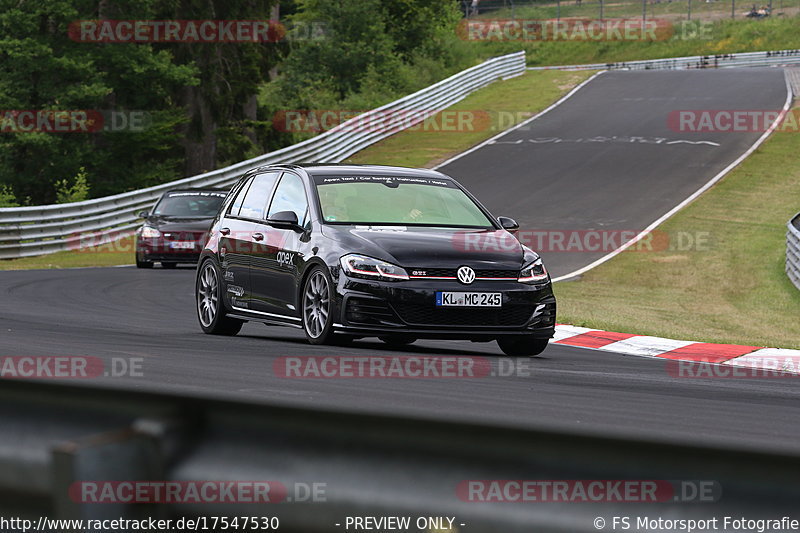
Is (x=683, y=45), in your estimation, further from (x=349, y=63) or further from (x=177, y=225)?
(x=177, y=225)

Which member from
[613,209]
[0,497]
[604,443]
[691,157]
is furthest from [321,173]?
[691,157]

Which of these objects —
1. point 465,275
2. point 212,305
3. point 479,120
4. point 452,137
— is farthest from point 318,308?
point 479,120

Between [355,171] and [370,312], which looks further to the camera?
[355,171]

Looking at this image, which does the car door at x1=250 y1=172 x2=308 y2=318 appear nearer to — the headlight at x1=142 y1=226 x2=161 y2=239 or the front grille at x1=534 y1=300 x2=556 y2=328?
the front grille at x1=534 y1=300 x2=556 y2=328

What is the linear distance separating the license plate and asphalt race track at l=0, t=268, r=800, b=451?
2.10ft

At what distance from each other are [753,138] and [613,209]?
1081 centimetres

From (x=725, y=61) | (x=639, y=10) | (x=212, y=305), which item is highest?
(x=639, y=10)

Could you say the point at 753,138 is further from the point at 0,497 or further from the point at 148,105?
the point at 0,497

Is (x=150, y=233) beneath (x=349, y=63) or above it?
beneath

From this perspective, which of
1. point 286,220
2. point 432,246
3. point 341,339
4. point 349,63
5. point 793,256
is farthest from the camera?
point 349,63

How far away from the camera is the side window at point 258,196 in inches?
463

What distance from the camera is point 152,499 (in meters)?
2.80

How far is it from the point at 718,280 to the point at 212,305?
11872 millimetres

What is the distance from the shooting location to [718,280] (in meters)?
21.5
